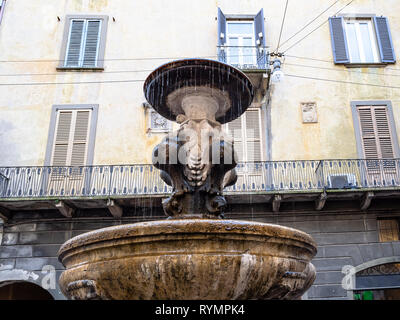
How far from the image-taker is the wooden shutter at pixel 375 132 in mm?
11492

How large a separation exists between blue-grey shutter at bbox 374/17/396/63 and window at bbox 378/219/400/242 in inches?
200

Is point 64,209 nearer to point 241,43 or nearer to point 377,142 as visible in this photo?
point 241,43

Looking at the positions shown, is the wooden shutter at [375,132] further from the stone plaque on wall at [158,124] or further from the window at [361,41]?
the stone plaque on wall at [158,124]

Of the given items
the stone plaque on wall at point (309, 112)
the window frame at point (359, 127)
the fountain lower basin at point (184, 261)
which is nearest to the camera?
the fountain lower basin at point (184, 261)

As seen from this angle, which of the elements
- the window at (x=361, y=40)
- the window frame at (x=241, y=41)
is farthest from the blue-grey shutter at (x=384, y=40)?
the window frame at (x=241, y=41)

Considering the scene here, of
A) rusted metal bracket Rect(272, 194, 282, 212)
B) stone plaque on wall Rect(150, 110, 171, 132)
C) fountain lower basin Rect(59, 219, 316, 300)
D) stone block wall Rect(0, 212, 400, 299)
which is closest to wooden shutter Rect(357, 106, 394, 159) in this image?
stone block wall Rect(0, 212, 400, 299)

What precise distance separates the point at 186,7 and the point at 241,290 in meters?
12.4

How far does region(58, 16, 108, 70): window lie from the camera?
12805 millimetres

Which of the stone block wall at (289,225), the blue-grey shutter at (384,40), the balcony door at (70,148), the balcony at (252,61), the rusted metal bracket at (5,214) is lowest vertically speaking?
the stone block wall at (289,225)

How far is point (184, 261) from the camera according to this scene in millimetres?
2770

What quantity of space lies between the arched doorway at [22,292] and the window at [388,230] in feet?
32.0

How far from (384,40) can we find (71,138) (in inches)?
404
